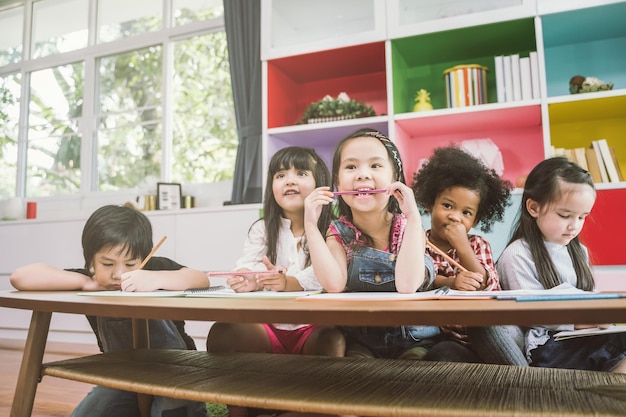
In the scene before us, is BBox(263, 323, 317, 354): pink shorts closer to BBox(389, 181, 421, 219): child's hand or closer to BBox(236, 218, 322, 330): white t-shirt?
BBox(236, 218, 322, 330): white t-shirt

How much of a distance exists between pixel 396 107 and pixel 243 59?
3.96 ft

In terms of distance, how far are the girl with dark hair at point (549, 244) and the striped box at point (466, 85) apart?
45.7 inches

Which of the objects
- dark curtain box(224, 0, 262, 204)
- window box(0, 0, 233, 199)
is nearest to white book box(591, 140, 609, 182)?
dark curtain box(224, 0, 262, 204)

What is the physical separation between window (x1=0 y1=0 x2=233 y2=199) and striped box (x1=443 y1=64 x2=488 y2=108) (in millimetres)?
1670

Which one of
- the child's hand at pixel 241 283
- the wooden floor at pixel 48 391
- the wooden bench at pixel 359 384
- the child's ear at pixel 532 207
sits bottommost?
the wooden floor at pixel 48 391

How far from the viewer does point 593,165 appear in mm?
2381

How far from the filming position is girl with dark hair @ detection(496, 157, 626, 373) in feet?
4.08

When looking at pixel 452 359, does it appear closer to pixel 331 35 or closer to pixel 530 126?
pixel 530 126

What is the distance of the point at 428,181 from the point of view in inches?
61.4

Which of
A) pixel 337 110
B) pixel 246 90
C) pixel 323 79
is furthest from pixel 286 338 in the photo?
pixel 246 90

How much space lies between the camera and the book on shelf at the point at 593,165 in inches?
92.6

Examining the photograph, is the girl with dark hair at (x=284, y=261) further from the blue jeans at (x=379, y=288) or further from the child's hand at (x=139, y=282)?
the child's hand at (x=139, y=282)

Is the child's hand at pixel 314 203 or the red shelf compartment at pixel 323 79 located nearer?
the child's hand at pixel 314 203

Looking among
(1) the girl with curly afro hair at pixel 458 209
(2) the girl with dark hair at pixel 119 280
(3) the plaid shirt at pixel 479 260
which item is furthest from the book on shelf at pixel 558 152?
(2) the girl with dark hair at pixel 119 280
